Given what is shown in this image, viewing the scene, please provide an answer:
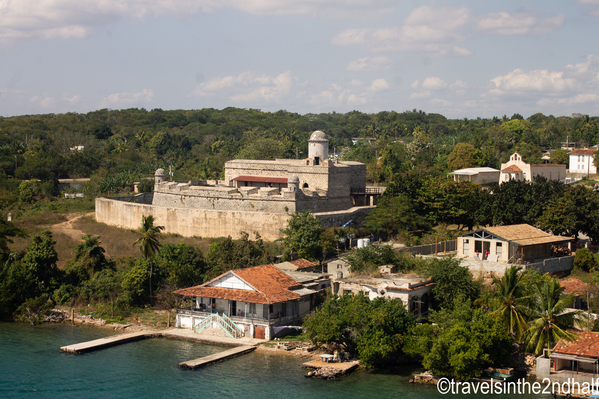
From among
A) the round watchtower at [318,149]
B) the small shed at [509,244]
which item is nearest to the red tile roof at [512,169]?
the round watchtower at [318,149]

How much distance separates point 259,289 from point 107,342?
6.47 metres

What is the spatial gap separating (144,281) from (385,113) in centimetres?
11746

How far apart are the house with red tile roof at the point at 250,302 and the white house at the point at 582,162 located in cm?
Answer: 3838

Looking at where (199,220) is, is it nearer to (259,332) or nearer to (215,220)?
(215,220)

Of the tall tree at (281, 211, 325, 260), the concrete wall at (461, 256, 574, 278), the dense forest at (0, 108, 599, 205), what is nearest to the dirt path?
the dense forest at (0, 108, 599, 205)

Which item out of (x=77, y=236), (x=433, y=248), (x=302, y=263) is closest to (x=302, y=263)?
(x=302, y=263)

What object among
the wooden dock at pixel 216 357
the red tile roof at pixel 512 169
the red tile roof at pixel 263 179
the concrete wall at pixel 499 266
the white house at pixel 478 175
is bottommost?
the wooden dock at pixel 216 357

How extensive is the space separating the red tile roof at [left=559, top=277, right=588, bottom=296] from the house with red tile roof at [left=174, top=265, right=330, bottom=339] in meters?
10.4

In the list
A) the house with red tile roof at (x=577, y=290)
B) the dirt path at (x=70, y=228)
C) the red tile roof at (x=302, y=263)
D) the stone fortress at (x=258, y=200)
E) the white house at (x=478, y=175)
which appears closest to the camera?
the house with red tile roof at (x=577, y=290)

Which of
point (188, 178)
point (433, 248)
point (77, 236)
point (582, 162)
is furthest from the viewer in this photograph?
point (188, 178)

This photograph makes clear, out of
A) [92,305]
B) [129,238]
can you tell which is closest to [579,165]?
[129,238]

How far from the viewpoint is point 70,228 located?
155 ft

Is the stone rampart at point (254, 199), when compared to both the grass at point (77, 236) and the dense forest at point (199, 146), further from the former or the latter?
the dense forest at point (199, 146)

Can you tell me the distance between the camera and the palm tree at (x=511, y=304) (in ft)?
79.6
